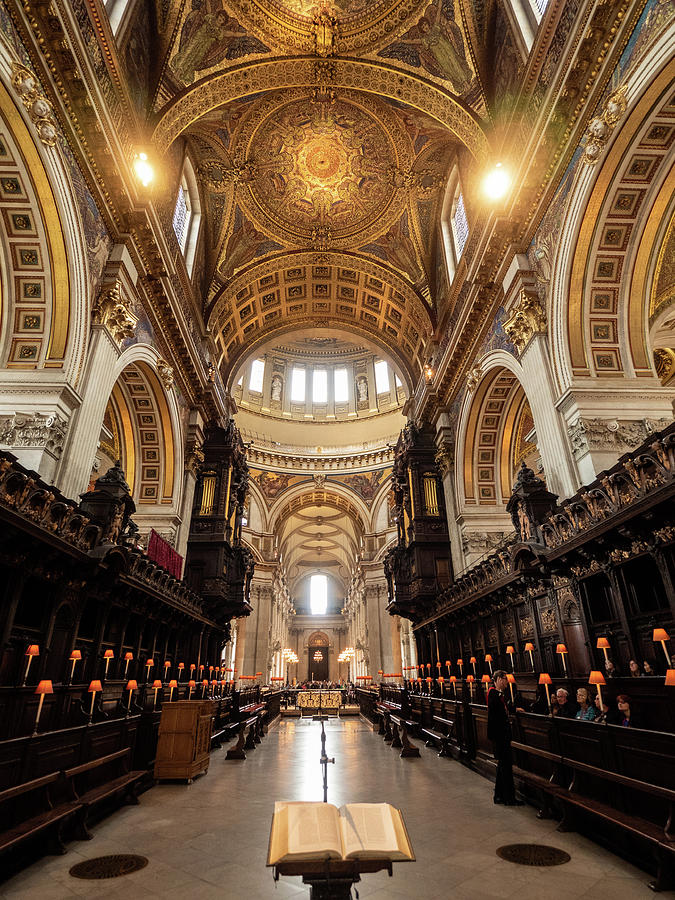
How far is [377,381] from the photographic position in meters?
34.3

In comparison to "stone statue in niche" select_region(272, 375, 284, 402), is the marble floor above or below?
below

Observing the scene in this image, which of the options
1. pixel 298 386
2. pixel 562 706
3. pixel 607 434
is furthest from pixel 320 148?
pixel 298 386

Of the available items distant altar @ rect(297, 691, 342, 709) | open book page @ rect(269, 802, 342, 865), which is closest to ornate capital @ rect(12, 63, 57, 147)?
open book page @ rect(269, 802, 342, 865)

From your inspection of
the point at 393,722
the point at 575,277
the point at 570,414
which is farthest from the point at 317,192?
the point at 393,722

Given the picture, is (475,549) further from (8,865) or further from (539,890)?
(8,865)

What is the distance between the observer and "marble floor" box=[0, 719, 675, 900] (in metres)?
3.62

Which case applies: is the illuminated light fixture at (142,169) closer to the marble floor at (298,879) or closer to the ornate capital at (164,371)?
the ornate capital at (164,371)

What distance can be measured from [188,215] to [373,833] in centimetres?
1798

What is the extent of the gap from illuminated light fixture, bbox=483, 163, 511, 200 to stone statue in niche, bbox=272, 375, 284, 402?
24.4 m

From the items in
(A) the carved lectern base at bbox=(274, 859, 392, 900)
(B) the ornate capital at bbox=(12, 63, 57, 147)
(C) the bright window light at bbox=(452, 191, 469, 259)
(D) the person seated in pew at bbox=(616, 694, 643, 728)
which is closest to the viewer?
(A) the carved lectern base at bbox=(274, 859, 392, 900)

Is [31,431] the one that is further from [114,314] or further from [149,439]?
[149,439]

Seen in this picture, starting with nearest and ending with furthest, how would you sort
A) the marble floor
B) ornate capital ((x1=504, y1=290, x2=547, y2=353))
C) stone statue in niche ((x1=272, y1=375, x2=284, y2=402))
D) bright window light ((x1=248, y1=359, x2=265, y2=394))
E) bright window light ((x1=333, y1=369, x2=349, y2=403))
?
the marble floor, ornate capital ((x1=504, y1=290, x2=547, y2=353)), bright window light ((x1=248, y1=359, x2=265, y2=394)), stone statue in niche ((x1=272, y1=375, x2=284, y2=402)), bright window light ((x1=333, y1=369, x2=349, y2=403))

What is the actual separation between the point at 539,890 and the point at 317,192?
61.0ft

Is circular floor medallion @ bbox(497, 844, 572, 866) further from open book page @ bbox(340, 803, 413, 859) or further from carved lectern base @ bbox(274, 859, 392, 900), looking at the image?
carved lectern base @ bbox(274, 859, 392, 900)
